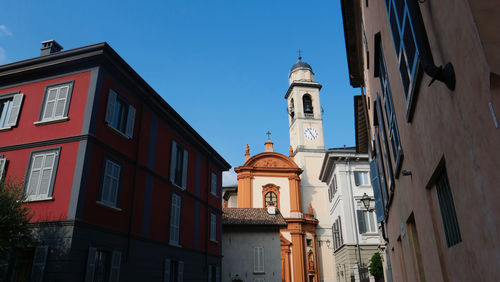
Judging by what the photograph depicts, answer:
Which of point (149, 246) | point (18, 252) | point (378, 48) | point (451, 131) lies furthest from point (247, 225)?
point (451, 131)

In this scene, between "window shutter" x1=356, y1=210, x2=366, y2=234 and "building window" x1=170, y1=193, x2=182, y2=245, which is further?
"window shutter" x1=356, y1=210, x2=366, y2=234

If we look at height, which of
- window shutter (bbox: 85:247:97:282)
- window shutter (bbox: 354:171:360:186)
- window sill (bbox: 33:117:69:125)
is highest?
window shutter (bbox: 354:171:360:186)

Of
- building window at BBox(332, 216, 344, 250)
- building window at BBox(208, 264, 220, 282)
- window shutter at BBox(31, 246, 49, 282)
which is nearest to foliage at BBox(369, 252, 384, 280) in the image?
building window at BBox(332, 216, 344, 250)

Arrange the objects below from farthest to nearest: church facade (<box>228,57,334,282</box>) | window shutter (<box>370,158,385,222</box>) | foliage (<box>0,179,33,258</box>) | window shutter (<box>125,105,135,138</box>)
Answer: church facade (<box>228,57,334,282</box>)
window shutter (<box>125,105,135,138</box>)
window shutter (<box>370,158,385,222</box>)
foliage (<box>0,179,33,258</box>)

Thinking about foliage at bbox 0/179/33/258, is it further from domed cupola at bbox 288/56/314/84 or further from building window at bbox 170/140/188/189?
domed cupola at bbox 288/56/314/84

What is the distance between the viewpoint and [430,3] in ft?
12.2

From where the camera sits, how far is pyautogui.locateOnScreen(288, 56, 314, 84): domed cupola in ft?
159

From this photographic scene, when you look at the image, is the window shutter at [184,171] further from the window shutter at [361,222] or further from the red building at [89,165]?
the window shutter at [361,222]

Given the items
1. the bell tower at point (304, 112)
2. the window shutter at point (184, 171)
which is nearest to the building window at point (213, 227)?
the window shutter at point (184, 171)

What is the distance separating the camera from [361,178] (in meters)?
30.8

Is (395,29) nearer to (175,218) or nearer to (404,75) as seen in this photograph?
(404,75)

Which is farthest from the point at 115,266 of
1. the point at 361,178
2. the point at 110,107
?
the point at 361,178

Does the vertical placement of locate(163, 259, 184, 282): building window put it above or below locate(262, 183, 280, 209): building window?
below

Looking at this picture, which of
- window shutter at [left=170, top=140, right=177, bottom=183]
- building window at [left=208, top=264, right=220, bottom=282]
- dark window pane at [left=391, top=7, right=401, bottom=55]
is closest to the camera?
dark window pane at [left=391, top=7, right=401, bottom=55]
